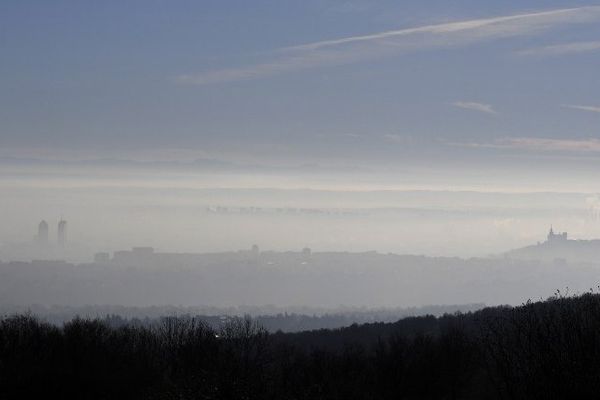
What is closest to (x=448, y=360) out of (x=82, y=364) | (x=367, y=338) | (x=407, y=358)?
(x=407, y=358)

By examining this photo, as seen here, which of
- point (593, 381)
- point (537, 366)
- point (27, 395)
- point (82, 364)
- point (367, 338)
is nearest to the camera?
point (593, 381)

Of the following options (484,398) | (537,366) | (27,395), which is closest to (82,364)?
(27,395)

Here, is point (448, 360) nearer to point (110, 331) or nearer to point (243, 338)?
point (243, 338)

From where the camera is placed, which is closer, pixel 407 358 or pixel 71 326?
pixel 407 358

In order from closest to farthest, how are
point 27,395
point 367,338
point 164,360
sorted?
1. point 27,395
2. point 164,360
3. point 367,338

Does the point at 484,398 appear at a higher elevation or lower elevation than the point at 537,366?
lower

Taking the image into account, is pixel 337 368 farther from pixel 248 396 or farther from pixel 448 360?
pixel 248 396
